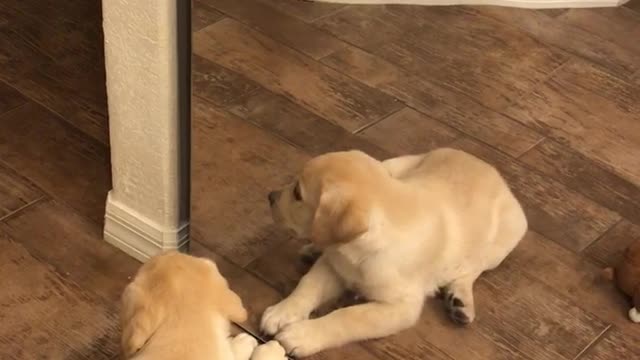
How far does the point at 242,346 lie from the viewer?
1.55 metres

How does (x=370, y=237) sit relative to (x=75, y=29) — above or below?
above

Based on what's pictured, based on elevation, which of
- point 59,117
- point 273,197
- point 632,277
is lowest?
point 59,117

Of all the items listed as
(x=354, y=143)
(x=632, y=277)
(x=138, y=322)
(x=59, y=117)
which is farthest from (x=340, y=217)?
(x=59, y=117)

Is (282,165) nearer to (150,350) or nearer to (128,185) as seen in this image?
(128,185)

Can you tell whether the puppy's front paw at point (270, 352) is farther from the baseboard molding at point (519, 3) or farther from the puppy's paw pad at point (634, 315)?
the baseboard molding at point (519, 3)

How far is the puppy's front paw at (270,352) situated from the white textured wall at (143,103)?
1.04 ft

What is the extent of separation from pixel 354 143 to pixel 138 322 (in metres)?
0.71

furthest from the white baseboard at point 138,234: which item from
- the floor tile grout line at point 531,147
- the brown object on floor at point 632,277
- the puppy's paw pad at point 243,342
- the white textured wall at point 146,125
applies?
the brown object on floor at point 632,277

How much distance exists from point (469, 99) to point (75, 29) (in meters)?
0.94

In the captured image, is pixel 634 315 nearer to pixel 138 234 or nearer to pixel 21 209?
pixel 138 234

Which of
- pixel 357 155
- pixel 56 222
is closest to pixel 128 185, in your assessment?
pixel 56 222

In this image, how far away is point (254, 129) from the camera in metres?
1.90

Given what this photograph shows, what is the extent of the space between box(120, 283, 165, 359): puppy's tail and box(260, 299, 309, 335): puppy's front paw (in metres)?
0.36

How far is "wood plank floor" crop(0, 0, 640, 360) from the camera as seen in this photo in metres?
1.70
